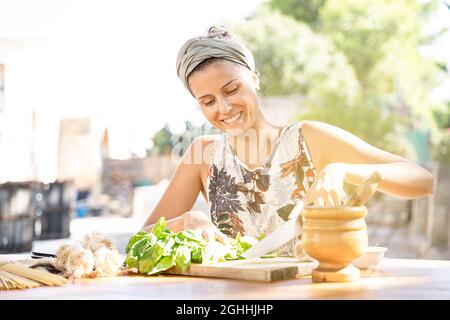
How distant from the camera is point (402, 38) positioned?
13.7 meters

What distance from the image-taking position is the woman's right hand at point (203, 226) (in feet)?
5.45

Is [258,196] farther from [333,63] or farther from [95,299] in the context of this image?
[333,63]

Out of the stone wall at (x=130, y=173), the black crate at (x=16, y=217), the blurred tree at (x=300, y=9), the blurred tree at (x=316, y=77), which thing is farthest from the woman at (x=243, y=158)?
the stone wall at (x=130, y=173)

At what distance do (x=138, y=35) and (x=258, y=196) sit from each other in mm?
10911

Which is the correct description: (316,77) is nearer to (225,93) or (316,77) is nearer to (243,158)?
(243,158)

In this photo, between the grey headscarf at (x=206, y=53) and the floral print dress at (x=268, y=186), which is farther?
the floral print dress at (x=268, y=186)

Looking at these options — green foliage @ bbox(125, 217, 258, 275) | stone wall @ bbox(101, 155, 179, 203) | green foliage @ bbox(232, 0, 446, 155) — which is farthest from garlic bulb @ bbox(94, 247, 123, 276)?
stone wall @ bbox(101, 155, 179, 203)

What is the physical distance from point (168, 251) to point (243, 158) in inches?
31.7

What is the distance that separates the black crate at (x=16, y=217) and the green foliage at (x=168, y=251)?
6.09m

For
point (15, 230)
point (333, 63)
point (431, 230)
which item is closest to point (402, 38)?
point (333, 63)

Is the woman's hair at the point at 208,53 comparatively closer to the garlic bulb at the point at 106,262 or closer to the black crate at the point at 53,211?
the garlic bulb at the point at 106,262

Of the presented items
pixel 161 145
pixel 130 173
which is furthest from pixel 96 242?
pixel 161 145

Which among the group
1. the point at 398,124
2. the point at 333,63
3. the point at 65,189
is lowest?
the point at 65,189

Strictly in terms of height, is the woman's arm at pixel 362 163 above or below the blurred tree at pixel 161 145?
below
